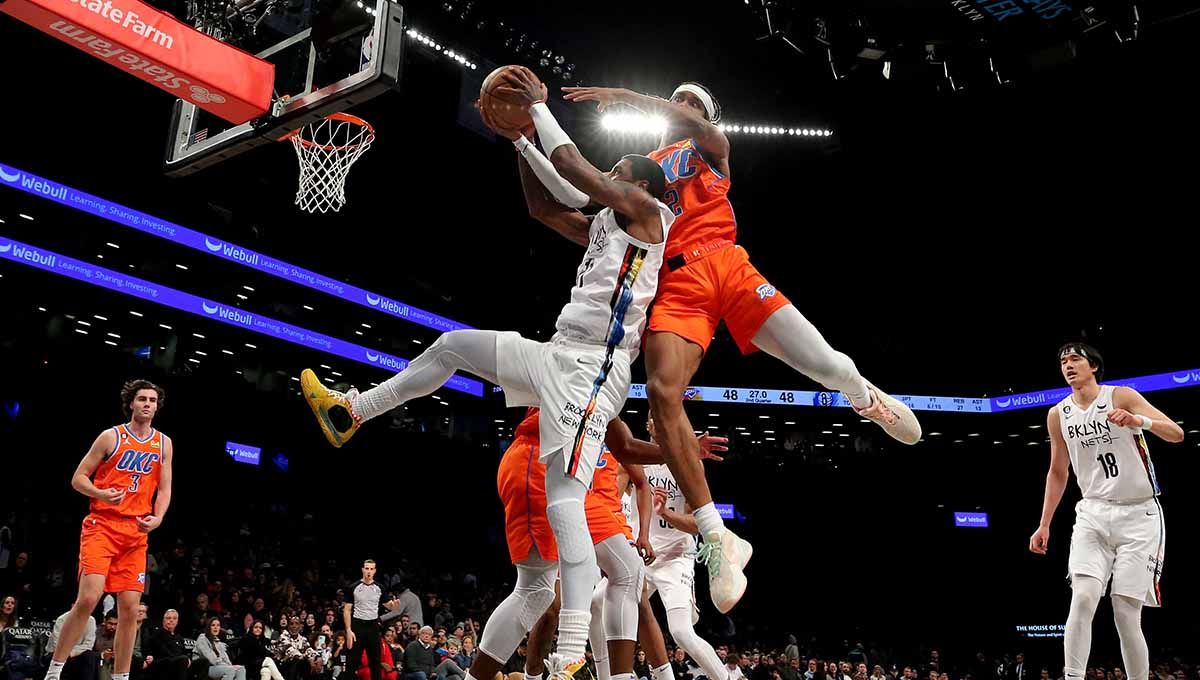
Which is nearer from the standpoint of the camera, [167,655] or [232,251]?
[167,655]

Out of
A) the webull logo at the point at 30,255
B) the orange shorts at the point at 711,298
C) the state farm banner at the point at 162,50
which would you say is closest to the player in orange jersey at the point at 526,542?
the orange shorts at the point at 711,298

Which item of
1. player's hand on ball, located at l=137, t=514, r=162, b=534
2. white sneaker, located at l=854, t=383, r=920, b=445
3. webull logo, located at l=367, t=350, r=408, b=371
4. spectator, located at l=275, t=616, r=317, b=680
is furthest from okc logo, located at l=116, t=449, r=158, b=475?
webull logo, located at l=367, t=350, r=408, b=371

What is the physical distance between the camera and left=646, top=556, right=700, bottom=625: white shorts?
277 inches

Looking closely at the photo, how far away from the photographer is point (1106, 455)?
643 centimetres

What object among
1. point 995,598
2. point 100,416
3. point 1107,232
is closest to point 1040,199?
point 1107,232

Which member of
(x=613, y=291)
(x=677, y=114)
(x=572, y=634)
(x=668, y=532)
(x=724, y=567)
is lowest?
(x=572, y=634)

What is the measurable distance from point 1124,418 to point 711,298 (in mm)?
3037

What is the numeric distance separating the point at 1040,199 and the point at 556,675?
78.7ft

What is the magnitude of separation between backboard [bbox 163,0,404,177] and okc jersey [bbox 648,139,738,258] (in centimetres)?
281

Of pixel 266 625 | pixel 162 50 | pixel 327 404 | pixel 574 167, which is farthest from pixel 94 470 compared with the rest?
pixel 266 625

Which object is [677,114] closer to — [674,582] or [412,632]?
[674,582]

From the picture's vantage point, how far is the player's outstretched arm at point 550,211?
5.07 m

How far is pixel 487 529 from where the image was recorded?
85.8 ft

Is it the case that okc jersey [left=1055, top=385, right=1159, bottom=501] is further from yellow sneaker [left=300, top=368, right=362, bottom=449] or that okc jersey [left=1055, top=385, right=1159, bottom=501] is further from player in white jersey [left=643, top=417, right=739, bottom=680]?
yellow sneaker [left=300, top=368, right=362, bottom=449]
